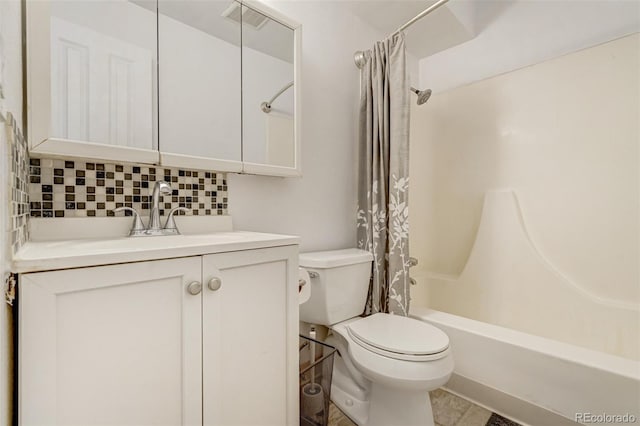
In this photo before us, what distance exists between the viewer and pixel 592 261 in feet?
5.69

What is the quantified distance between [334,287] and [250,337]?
1.96 ft

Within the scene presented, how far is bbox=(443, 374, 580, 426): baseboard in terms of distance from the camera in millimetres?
1297

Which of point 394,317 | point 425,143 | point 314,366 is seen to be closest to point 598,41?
point 425,143

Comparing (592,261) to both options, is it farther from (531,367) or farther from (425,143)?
(425,143)

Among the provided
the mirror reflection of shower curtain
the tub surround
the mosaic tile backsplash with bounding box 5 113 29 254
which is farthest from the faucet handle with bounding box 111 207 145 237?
the tub surround

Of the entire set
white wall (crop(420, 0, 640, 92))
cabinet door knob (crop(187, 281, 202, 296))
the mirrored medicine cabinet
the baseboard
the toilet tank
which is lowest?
the baseboard

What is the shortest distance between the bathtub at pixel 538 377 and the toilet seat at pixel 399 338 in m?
0.28

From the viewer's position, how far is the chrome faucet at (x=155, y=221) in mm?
1053

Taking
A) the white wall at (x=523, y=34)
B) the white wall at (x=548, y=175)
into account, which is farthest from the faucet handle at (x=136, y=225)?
the white wall at (x=523, y=34)

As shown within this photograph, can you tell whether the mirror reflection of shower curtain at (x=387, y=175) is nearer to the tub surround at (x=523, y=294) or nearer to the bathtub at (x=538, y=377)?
the bathtub at (x=538, y=377)

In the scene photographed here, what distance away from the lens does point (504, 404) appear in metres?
1.41

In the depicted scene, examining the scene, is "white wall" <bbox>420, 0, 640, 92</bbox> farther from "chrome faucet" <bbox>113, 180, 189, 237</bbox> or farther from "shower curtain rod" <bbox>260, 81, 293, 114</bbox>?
"chrome faucet" <bbox>113, 180, 189, 237</bbox>

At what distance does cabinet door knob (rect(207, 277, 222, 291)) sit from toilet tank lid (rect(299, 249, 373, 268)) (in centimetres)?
63

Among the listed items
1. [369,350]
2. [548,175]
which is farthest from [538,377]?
[548,175]
